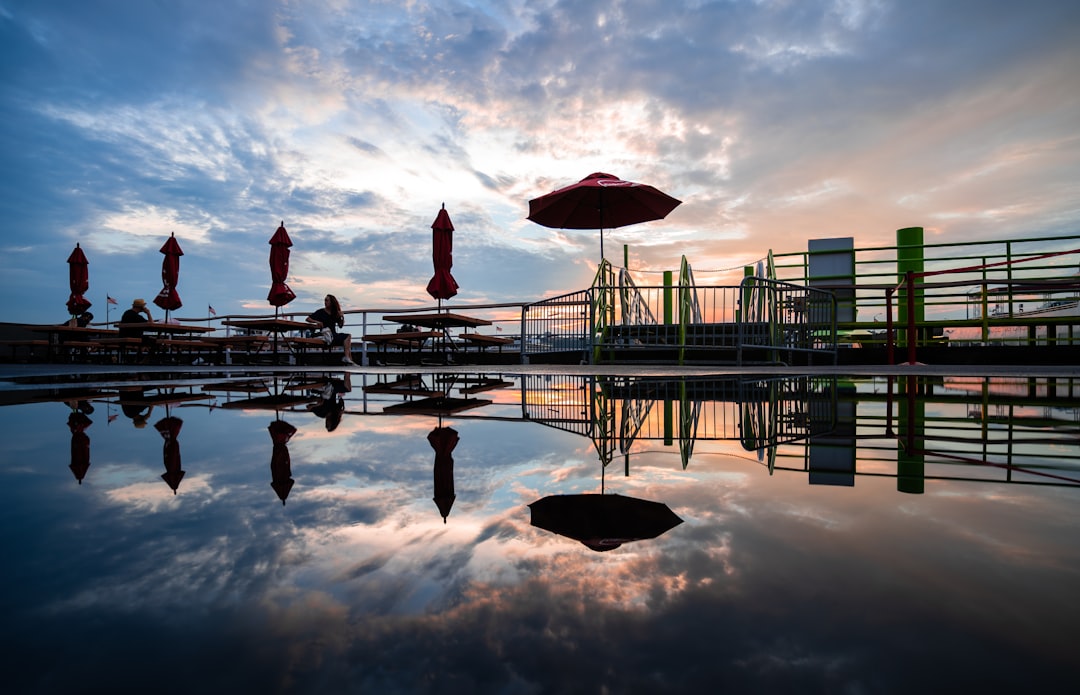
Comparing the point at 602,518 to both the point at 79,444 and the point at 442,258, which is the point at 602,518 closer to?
the point at 79,444

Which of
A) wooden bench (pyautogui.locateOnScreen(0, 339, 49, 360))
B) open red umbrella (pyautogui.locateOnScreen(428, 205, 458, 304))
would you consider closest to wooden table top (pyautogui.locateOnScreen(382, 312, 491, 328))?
open red umbrella (pyautogui.locateOnScreen(428, 205, 458, 304))

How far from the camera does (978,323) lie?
10992mm

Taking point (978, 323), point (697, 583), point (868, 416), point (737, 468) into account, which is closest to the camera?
point (697, 583)

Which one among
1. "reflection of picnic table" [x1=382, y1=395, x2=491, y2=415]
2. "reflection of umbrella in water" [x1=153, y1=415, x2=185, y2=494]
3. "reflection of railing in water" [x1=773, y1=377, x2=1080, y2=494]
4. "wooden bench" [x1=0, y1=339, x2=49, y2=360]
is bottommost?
"reflection of picnic table" [x1=382, y1=395, x2=491, y2=415]

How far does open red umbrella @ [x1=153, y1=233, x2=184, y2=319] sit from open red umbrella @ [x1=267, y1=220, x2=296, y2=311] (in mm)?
2560

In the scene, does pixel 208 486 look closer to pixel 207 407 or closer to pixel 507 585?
pixel 507 585

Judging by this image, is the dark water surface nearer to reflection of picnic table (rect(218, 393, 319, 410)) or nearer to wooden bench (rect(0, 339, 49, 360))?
reflection of picnic table (rect(218, 393, 319, 410))

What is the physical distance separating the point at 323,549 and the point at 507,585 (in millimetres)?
376

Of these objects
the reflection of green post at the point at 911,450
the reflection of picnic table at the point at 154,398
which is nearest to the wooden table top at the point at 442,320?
the reflection of picnic table at the point at 154,398

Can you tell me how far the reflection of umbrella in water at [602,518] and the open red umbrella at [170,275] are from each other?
14.4m

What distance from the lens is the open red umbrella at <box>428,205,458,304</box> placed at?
36.5 feet

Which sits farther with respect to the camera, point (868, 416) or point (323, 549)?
point (868, 416)

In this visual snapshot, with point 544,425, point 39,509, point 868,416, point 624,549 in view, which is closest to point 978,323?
point 868,416

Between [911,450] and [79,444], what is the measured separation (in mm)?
3197
